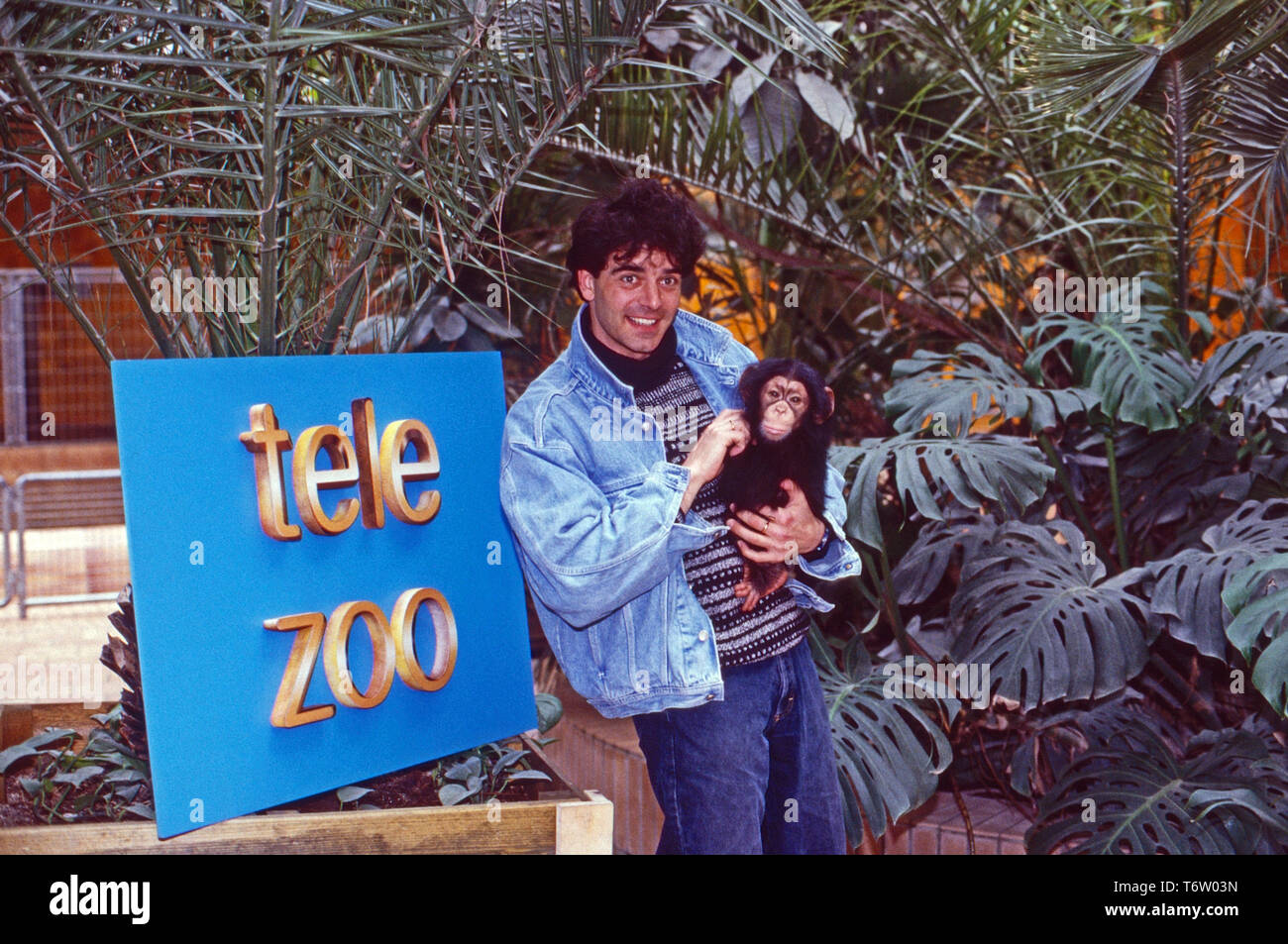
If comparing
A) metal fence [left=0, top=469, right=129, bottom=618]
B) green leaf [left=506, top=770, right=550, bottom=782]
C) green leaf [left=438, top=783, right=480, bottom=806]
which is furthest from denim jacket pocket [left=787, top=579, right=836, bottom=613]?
metal fence [left=0, top=469, right=129, bottom=618]

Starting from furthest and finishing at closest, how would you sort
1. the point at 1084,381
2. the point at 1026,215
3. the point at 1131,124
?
the point at 1026,215 → the point at 1131,124 → the point at 1084,381

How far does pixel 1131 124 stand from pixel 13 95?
8.15 ft

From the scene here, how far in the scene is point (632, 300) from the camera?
6.75 feet

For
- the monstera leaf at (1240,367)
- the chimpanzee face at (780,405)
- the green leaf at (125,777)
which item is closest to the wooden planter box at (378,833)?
the green leaf at (125,777)

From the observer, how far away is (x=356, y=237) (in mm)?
1973

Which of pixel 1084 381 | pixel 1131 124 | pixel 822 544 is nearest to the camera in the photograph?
pixel 822 544

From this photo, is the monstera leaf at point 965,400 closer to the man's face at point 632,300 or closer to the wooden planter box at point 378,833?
the man's face at point 632,300

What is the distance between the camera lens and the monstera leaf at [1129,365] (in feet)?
8.11

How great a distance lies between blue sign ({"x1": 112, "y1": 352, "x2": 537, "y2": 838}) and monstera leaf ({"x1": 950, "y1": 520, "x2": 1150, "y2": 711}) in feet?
3.10

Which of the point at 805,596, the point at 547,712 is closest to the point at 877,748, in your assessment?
the point at 805,596

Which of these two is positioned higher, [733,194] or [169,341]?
[733,194]

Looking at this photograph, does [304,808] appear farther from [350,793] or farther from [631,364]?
[631,364]

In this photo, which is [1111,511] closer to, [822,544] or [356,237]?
[822,544]
